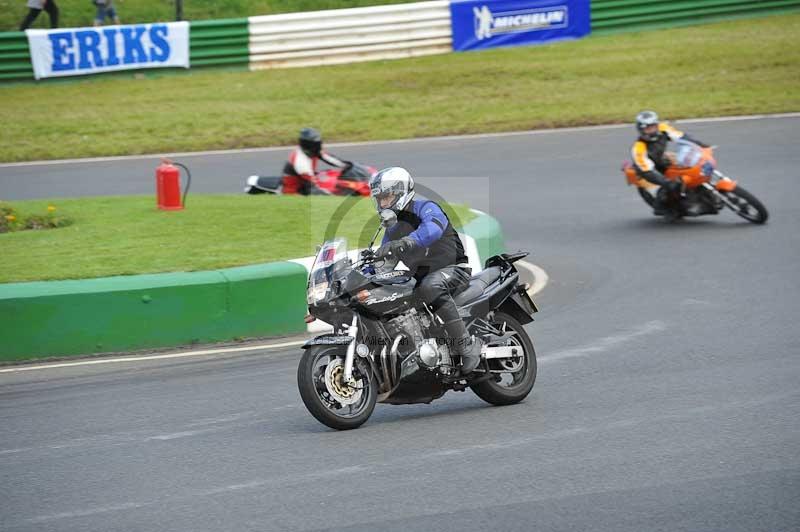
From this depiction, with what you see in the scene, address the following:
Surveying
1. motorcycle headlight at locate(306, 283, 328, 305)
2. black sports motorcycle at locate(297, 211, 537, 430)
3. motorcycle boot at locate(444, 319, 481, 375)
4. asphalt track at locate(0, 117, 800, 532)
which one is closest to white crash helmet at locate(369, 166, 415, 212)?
black sports motorcycle at locate(297, 211, 537, 430)

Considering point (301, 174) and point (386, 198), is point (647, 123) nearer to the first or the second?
point (301, 174)

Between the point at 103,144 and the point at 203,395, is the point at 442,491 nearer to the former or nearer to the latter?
the point at 203,395

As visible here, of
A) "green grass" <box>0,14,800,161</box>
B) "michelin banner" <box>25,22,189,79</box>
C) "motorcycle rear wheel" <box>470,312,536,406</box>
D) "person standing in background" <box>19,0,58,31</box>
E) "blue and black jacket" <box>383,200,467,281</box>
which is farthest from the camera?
"person standing in background" <box>19,0,58,31</box>

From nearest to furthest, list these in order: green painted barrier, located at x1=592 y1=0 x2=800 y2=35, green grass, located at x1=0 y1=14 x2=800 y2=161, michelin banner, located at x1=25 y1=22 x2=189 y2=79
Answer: green grass, located at x1=0 y1=14 x2=800 y2=161 < michelin banner, located at x1=25 y1=22 x2=189 y2=79 < green painted barrier, located at x1=592 y1=0 x2=800 y2=35

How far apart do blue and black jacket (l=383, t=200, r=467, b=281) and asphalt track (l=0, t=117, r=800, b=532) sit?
1.05m

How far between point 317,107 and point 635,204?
10.0 metres

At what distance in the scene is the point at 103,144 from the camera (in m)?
22.7

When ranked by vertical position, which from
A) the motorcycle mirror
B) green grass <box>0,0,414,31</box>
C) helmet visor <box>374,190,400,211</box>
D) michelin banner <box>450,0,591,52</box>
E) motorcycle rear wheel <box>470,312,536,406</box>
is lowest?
motorcycle rear wheel <box>470,312,536,406</box>

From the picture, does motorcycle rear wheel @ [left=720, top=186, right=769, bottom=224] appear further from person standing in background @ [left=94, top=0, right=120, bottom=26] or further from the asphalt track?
person standing in background @ [left=94, top=0, right=120, bottom=26]

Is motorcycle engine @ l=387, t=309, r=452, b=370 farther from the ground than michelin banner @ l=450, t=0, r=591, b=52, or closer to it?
closer to it

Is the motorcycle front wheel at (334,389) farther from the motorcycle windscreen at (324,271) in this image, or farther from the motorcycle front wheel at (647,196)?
the motorcycle front wheel at (647,196)

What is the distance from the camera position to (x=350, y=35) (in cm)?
2792

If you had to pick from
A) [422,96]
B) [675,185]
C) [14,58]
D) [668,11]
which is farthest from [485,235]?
[668,11]

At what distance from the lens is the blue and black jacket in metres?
7.71
